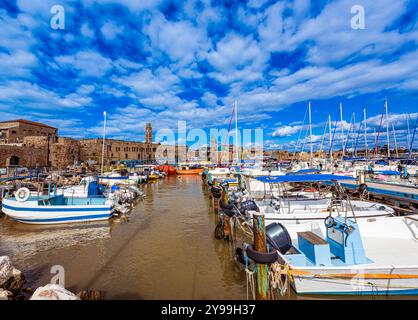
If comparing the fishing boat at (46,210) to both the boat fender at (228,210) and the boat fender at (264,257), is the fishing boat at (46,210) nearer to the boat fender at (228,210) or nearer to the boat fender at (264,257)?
the boat fender at (228,210)

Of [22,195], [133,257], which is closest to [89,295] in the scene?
[133,257]

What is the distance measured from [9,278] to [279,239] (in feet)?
28.3

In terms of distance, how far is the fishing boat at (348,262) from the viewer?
5.62 metres

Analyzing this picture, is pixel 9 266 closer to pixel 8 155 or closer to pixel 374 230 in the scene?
pixel 374 230

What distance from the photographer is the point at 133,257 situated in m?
8.98

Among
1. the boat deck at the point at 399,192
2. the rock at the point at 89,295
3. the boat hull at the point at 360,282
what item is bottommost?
the rock at the point at 89,295

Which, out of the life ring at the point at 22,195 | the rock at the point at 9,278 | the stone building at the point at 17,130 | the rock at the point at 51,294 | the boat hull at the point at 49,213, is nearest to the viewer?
the rock at the point at 51,294

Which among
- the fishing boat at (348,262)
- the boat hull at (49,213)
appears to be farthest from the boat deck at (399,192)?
the boat hull at (49,213)

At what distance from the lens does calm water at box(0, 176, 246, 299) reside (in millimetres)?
6828

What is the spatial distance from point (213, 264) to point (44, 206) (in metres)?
11.7

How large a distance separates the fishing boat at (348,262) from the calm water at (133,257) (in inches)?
77.3

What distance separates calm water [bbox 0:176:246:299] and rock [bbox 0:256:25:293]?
57cm

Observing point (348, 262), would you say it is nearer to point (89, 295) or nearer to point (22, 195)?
point (89, 295)
